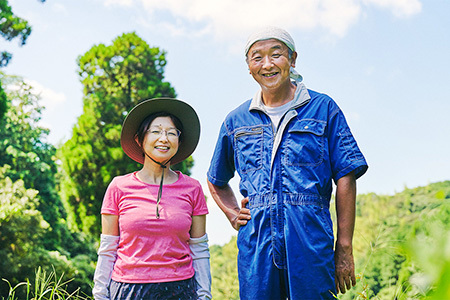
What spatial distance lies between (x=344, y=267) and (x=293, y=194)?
17.2 inches

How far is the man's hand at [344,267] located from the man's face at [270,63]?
0.90 meters

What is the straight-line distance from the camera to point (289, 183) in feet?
7.16

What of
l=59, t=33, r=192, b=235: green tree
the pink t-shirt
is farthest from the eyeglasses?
l=59, t=33, r=192, b=235: green tree

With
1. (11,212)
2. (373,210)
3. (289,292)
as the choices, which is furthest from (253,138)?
(373,210)

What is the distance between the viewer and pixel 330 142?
7.50 ft

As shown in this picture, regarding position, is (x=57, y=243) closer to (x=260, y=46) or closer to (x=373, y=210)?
(x=373, y=210)

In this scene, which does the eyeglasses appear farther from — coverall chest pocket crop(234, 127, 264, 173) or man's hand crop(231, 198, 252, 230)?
man's hand crop(231, 198, 252, 230)

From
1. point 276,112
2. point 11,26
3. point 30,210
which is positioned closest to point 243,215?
point 276,112

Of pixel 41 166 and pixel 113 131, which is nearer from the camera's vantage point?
pixel 113 131

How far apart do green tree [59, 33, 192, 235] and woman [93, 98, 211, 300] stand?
1190 centimetres

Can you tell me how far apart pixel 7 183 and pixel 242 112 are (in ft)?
35.5

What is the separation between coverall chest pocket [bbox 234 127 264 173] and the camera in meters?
2.30

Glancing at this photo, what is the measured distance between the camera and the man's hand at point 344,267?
2.18 m

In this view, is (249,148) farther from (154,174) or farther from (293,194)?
(154,174)
